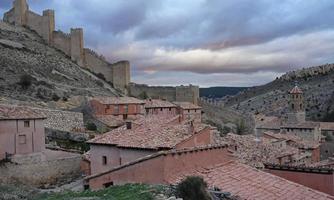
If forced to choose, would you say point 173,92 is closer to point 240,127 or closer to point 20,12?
point 240,127

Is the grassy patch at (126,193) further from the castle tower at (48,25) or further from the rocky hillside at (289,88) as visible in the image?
the rocky hillside at (289,88)

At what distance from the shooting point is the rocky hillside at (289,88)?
10081cm

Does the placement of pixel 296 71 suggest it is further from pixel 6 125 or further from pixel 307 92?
pixel 6 125

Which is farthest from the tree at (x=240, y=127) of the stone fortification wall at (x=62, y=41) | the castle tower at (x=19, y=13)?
the castle tower at (x=19, y=13)

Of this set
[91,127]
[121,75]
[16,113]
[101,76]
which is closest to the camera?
[16,113]

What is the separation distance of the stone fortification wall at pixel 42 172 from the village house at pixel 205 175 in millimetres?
9486

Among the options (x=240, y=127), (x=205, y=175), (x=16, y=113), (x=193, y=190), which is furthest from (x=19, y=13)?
(x=193, y=190)

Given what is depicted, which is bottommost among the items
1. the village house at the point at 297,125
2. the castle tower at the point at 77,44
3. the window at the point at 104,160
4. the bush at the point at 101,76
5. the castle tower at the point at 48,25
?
the village house at the point at 297,125

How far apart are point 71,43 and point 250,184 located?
5665 cm

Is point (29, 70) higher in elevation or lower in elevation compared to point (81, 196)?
higher

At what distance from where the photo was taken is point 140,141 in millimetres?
→ 17609

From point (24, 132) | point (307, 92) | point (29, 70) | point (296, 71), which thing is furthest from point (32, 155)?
point (296, 71)

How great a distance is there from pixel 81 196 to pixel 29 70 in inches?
1802

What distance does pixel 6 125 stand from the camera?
25.0 metres
